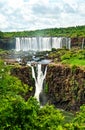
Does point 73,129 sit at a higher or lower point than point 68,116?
higher

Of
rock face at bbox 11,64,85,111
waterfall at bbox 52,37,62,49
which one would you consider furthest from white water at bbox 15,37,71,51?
rock face at bbox 11,64,85,111

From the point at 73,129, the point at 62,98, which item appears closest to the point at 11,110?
the point at 73,129

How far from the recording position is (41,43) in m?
132

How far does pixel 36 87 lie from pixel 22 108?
4701 centimetres

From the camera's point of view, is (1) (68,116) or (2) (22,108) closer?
(2) (22,108)

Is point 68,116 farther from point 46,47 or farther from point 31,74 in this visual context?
point 46,47

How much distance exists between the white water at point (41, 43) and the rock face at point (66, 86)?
50379 millimetres

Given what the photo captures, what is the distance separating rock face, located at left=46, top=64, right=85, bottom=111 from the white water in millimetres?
50379

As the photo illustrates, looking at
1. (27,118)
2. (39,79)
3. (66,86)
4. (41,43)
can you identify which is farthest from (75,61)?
(41,43)

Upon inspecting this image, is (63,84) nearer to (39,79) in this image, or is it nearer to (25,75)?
(39,79)

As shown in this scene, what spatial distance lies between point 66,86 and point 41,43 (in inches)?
2461

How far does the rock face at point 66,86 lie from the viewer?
221 feet

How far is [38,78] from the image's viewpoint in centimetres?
7594

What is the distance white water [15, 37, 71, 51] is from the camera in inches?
4926
